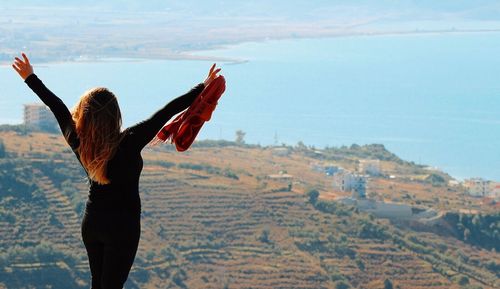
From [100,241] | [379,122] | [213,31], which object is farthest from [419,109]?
[100,241]

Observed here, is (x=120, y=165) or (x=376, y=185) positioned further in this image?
(x=376, y=185)

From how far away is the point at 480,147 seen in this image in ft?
269

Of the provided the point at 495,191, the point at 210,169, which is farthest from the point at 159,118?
the point at 495,191

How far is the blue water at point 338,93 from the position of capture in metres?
78.2

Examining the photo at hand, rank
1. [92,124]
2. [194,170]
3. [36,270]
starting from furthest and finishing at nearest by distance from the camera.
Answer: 1. [194,170]
2. [36,270]
3. [92,124]

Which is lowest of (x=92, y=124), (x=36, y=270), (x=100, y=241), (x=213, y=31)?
(x=36, y=270)

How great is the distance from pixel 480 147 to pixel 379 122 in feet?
28.4

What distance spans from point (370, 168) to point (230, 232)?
14.1m

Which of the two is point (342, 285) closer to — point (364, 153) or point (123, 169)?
point (364, 153)

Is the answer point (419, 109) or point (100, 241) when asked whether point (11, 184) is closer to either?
point (100, 241)

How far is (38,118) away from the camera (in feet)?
160

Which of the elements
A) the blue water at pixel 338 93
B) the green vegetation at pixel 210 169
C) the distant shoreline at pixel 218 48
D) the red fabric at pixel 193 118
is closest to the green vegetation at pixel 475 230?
the green vegetation at pixel 210 169

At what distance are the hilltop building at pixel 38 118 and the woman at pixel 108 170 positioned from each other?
144ft

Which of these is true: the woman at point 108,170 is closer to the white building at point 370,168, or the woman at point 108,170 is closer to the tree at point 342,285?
the tree at point 342,285
